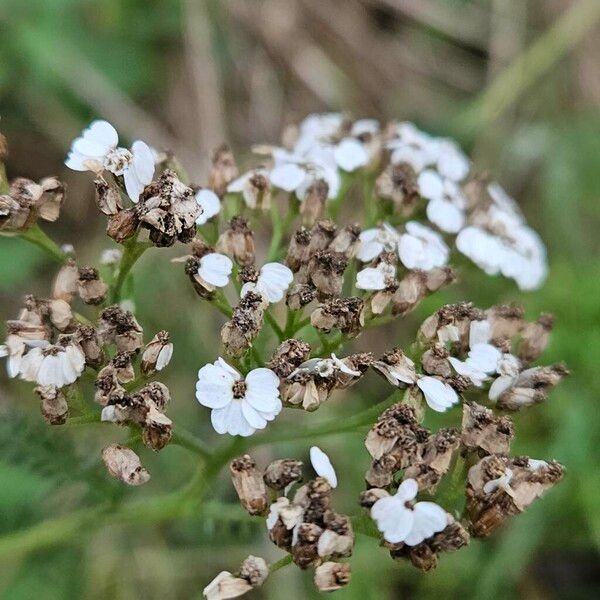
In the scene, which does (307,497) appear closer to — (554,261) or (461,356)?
(461,356)

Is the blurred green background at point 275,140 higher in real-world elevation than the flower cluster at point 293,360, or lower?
lower

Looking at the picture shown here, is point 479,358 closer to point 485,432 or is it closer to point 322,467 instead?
point 485,432

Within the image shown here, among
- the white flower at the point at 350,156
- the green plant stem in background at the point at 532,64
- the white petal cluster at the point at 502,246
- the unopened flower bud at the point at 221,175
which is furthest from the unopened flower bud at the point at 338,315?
the green plant stem in background at the point at 532,64

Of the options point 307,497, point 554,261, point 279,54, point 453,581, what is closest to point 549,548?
point 453,581

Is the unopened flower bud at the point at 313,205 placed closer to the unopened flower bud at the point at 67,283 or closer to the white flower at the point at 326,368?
the white flower at the point at 326,368

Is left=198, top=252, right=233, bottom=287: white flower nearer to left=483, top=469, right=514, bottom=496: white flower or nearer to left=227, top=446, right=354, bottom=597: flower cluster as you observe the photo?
left=227, top=446, right=354, bottom=597: flower cluster

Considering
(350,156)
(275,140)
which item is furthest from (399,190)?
(275,140)
